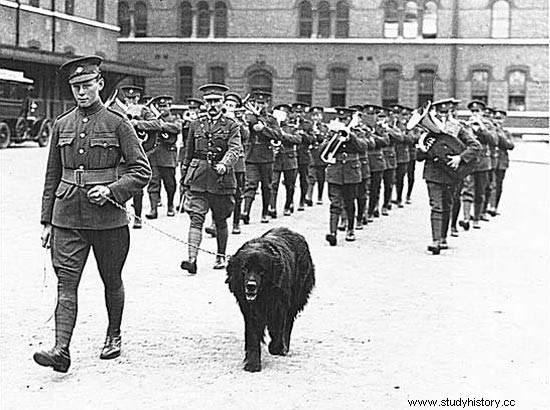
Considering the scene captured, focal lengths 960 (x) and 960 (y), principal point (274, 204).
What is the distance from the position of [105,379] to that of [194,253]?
3.93 m

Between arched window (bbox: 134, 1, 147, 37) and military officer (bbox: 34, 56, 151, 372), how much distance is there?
4304 centimetres

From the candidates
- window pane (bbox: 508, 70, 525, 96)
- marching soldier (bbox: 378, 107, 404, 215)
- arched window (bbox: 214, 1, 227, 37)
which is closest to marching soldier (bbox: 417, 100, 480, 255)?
marching soldier (bbox: 378, 107, 404, 215)

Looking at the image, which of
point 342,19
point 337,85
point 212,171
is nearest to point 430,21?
point 342,19

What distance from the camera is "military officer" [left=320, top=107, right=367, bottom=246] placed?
40.5 feet

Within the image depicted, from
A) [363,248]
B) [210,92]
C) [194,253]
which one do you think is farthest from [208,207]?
[363,248]

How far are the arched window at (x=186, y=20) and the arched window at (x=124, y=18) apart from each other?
2782 millimetres

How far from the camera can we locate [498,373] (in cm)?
618

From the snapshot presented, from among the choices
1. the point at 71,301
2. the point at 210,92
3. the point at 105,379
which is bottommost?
the point at 105,379

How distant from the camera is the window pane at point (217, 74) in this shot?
47156 mm

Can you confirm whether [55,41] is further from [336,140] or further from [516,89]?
[336,140]

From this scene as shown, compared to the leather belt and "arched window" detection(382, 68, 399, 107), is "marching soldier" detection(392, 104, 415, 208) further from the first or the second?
"arched window" detection(382, 68, 399, 107)

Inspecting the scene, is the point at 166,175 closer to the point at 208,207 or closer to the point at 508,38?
the point at 208,207

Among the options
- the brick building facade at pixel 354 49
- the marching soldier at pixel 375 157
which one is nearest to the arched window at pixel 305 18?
the brick building facade at pixel 354 49

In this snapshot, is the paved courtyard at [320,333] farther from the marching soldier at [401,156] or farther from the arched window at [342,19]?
the arched window at [342,19]
